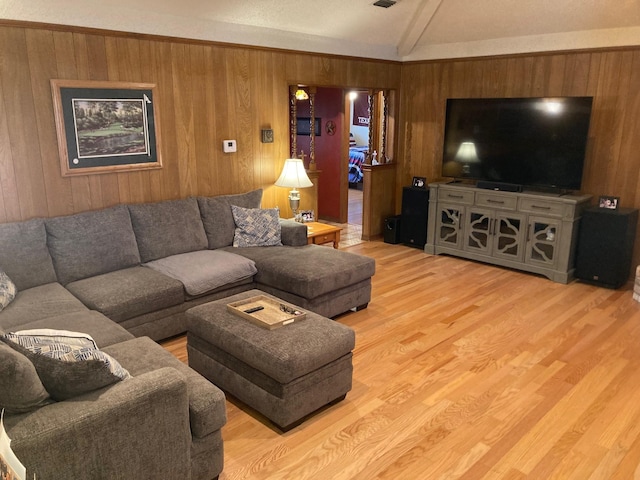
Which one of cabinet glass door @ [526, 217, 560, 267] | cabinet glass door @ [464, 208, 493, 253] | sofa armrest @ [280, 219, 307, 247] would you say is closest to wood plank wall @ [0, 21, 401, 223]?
sofa armrest @ [280, 219, 307, 247]

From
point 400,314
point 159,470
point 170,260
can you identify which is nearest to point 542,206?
point 400,314

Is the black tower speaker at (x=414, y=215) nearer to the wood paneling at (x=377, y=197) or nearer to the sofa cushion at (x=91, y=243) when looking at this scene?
the wood paneling at (x=377, y=197)

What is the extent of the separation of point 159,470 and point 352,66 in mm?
4983

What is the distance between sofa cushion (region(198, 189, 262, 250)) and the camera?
448cm

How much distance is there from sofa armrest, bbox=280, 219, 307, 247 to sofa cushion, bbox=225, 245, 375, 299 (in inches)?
10.6

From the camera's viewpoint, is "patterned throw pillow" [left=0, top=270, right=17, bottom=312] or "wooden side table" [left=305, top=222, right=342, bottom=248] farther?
"wooden side table" [left=305, top=222, right=342, bottom=248]

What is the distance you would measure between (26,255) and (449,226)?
4271 mm

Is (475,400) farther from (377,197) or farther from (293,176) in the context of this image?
(377,197)

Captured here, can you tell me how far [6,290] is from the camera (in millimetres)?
3156

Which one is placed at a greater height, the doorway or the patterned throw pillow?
the doorway

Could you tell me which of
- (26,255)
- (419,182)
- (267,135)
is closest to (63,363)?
(26,255)

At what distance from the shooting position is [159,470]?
202cm

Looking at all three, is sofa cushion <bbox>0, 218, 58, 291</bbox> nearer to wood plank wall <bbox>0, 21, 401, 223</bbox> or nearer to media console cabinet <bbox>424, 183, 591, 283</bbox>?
wood plank wall <bbox>0, 21, 401, 223</bbox>

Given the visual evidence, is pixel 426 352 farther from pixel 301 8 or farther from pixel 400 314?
pixel 301 8
